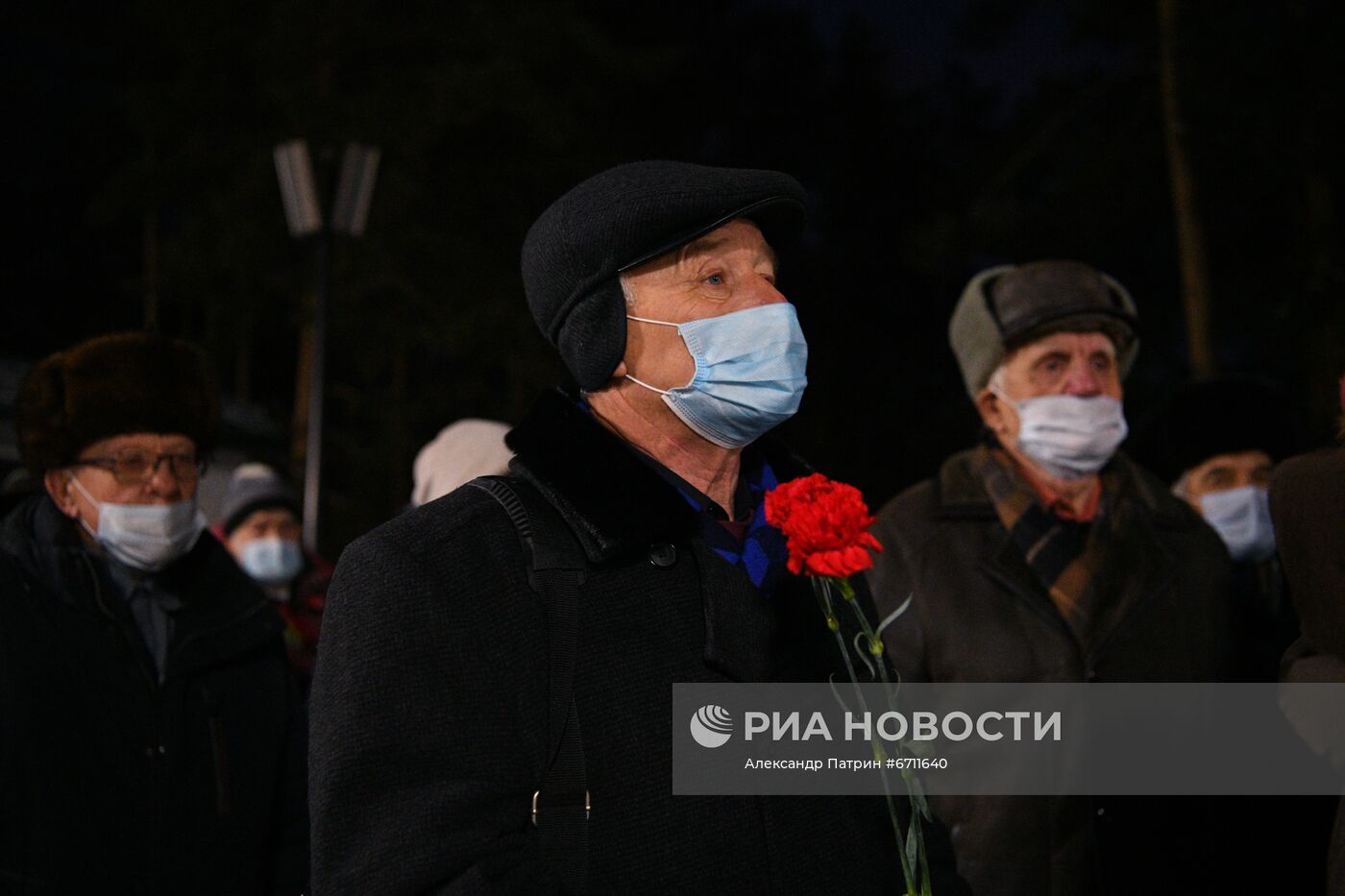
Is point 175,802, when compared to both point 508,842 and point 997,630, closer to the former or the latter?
point 508,842

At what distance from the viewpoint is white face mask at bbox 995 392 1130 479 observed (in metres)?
3.86

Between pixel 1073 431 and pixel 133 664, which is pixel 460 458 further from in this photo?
pixel 1073 431

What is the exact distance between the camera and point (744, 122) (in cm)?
2728

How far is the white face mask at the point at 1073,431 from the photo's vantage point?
3.86 meters

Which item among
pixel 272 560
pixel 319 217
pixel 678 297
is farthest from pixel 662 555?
pixel 319 217

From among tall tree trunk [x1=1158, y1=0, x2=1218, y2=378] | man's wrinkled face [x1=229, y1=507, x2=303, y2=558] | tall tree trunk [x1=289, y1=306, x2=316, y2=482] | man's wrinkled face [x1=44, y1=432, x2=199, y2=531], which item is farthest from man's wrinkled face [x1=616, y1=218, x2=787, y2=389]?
tall tree trunk [x1=289, y1=306, x2=316, y2=482]

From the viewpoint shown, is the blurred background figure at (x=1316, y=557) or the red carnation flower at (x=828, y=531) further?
the blurred background figure at (x=1316, y=557)

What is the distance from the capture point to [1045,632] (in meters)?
3.62

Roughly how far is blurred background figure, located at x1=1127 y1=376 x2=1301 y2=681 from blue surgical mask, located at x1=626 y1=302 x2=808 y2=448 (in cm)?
322

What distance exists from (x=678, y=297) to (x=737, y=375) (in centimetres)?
17

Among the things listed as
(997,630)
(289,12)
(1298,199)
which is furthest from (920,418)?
(997,630)

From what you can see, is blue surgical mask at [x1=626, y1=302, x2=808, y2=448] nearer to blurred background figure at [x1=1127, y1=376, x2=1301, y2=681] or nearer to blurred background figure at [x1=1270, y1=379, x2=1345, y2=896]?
blurred background figure at [x1=1270, y1=379, x2=1345, y2=896]

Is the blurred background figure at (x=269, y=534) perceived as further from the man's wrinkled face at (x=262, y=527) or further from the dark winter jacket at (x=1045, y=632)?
the dark winter jacket at (x=1045, y=632)

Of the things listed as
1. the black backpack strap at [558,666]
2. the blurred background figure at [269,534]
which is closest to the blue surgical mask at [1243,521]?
the black backpack strap at [558,666]
